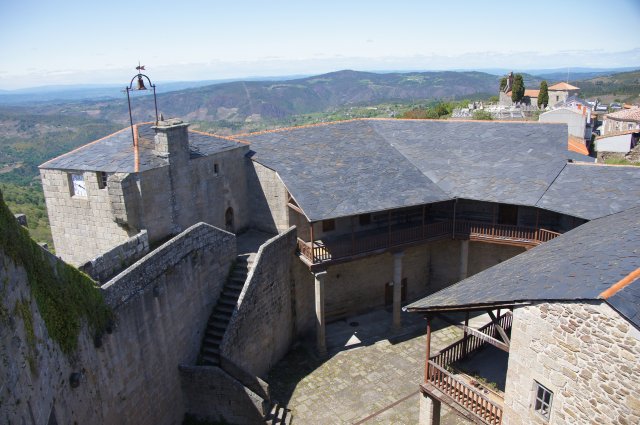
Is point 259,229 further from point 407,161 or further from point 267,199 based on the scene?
point 407,161

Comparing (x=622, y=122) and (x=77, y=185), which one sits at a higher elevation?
(x=77, y=185)

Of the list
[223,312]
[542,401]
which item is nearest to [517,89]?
[223,312]

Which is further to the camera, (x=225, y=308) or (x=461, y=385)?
(x=225, y=308)

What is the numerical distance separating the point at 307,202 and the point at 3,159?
130 meters

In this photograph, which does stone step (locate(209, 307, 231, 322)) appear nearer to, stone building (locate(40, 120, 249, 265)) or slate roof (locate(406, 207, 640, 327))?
stone building (locate(40, 120, 249, 265))

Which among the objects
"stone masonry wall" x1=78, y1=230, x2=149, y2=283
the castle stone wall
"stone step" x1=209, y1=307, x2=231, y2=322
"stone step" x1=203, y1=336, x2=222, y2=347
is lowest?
the castle stone wall

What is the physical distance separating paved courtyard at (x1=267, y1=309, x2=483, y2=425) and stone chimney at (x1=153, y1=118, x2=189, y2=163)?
9.14 m

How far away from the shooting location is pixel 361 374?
18734 millimetres

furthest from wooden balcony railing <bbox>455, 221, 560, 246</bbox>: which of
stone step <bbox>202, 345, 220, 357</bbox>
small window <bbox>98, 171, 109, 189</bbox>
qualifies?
small window <bbox>98, 171, 109, 189</bbox>

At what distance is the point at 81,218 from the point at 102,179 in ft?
6.11

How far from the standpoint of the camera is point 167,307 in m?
14.7

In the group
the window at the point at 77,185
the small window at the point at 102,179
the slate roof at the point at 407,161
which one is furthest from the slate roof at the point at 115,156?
the slate roof at the point at 407,161

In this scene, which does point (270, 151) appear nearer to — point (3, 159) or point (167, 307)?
point (167, 307)

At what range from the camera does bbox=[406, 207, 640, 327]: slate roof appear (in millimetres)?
8745
